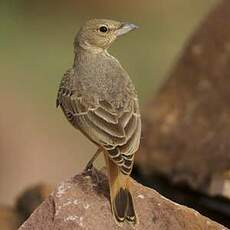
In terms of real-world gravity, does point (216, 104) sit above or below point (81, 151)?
above

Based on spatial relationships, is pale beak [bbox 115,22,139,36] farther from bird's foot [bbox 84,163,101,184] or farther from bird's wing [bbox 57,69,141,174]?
bird's foot [bbox 84,163,101,184]

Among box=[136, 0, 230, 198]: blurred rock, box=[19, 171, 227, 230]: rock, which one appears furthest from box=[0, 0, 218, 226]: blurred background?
box=[19, 171, 227, 230]: rock

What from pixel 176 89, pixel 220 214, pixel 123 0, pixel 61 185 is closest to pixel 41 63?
pixel 123 0

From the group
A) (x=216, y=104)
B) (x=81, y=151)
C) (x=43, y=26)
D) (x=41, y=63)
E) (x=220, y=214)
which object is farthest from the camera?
(x=43, y=26)

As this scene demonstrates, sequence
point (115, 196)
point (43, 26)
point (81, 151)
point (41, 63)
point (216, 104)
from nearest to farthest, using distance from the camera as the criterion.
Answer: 1. point (115, 196)
2. point (216, 104)
3. point (81, 151)
4. point (41, 63)
5. point (43, 26)

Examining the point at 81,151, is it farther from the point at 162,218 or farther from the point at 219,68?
the point at 162,218

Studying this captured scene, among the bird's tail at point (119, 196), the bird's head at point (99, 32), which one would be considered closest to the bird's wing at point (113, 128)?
the bird's tail at point (119, 196)

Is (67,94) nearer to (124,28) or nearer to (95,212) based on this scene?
(124,28)
